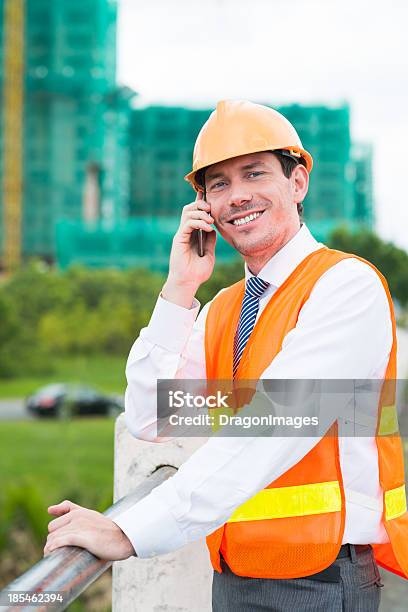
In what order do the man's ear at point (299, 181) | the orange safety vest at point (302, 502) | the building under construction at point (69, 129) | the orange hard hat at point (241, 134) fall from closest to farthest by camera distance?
the orange safety vest at point (302, 502) → the orange hard hat at point (241, 134) → the man's ear at point (299, 181) → the building under construction at point (69, 129)

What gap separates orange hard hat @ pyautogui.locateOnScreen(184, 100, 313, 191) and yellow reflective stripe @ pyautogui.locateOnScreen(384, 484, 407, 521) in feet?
2.24

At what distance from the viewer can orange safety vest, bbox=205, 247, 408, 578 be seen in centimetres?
127

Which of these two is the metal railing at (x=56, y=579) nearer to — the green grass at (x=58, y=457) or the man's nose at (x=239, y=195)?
the man's nose at (x=239, y=195)

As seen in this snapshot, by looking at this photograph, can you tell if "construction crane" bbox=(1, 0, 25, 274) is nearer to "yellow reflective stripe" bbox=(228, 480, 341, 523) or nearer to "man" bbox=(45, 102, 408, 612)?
"man" bbox=(45, 102, 408, 612)

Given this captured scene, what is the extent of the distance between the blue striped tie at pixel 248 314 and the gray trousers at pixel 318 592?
404 mm

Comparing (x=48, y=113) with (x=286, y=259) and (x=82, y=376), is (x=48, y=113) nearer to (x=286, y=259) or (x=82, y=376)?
(x=82, y=376)

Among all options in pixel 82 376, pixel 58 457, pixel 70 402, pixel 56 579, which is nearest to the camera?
pixel 56 579

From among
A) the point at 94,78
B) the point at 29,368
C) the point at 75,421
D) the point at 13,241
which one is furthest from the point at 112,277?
the point at 94,78

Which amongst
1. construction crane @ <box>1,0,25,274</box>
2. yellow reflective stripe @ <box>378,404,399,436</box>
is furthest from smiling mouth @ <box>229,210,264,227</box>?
construction crane @ <box>1,0,25,274</box>

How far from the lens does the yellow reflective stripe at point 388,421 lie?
4.39 feet

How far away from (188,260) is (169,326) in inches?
6.0

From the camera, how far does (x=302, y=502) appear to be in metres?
1.28

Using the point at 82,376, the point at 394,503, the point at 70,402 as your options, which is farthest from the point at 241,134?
the point at 82,376

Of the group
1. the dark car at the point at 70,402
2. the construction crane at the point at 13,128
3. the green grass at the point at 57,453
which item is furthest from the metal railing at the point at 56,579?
the construction crane at the point at 13,128
